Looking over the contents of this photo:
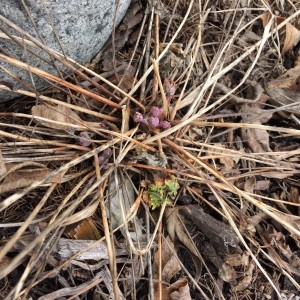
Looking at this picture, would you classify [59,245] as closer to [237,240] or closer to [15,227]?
[15,227]

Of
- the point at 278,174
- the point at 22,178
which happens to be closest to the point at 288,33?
the point at 278,174

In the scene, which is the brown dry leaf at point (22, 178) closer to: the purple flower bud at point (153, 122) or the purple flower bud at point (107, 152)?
the purple flower bud at point (107, 152)

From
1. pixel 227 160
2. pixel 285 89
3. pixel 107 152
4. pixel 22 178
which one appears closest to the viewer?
pixel 22 178

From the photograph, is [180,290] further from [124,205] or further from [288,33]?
[288,33]

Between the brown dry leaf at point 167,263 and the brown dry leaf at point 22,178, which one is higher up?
the brown dry leaf at point 22,178

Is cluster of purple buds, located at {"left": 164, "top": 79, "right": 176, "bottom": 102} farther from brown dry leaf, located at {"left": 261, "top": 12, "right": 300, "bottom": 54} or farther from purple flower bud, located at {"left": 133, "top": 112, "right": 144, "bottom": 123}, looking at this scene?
brown dry leaf, located at {"left": 261, "top": 12, "right": 300, "bottom": 54}

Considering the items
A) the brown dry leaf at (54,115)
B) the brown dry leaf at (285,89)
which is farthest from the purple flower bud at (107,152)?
the brown dry leaf at (285,89)
